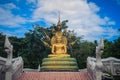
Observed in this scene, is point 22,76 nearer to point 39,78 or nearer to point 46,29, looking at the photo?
point 39,78

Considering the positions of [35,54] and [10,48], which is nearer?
[10,48]

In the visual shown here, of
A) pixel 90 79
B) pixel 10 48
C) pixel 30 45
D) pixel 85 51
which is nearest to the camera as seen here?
pixel 10 48

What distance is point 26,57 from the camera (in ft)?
109

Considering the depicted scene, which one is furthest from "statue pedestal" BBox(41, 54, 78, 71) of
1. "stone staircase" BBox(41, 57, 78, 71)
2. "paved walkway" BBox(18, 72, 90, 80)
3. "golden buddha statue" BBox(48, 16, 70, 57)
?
"paved walkway" BBox(18, 72, 90, 80)

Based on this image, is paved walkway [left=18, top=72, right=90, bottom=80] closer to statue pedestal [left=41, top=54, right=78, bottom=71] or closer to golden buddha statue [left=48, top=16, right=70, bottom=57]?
statue pedestal [left=41, top=54, right=78, bottom=71]

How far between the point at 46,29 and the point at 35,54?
3920 mm

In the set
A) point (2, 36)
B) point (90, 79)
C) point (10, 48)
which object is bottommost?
point (90, 79)

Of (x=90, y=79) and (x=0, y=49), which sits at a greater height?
(x=0, y=49)

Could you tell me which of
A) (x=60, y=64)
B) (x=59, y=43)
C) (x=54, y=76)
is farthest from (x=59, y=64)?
(x=54, y=76)

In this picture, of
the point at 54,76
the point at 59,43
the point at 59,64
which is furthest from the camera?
the point at 59,43

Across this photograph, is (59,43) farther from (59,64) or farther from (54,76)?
(54,76)

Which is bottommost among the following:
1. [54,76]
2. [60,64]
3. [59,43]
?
[54,76]

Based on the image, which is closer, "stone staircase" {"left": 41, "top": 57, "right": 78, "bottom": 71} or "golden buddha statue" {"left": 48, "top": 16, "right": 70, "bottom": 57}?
"stone staircase" {"left": 41, "top": 57, "right": 78, "bottom": 71}

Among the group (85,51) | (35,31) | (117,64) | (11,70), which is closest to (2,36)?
(35,31)
